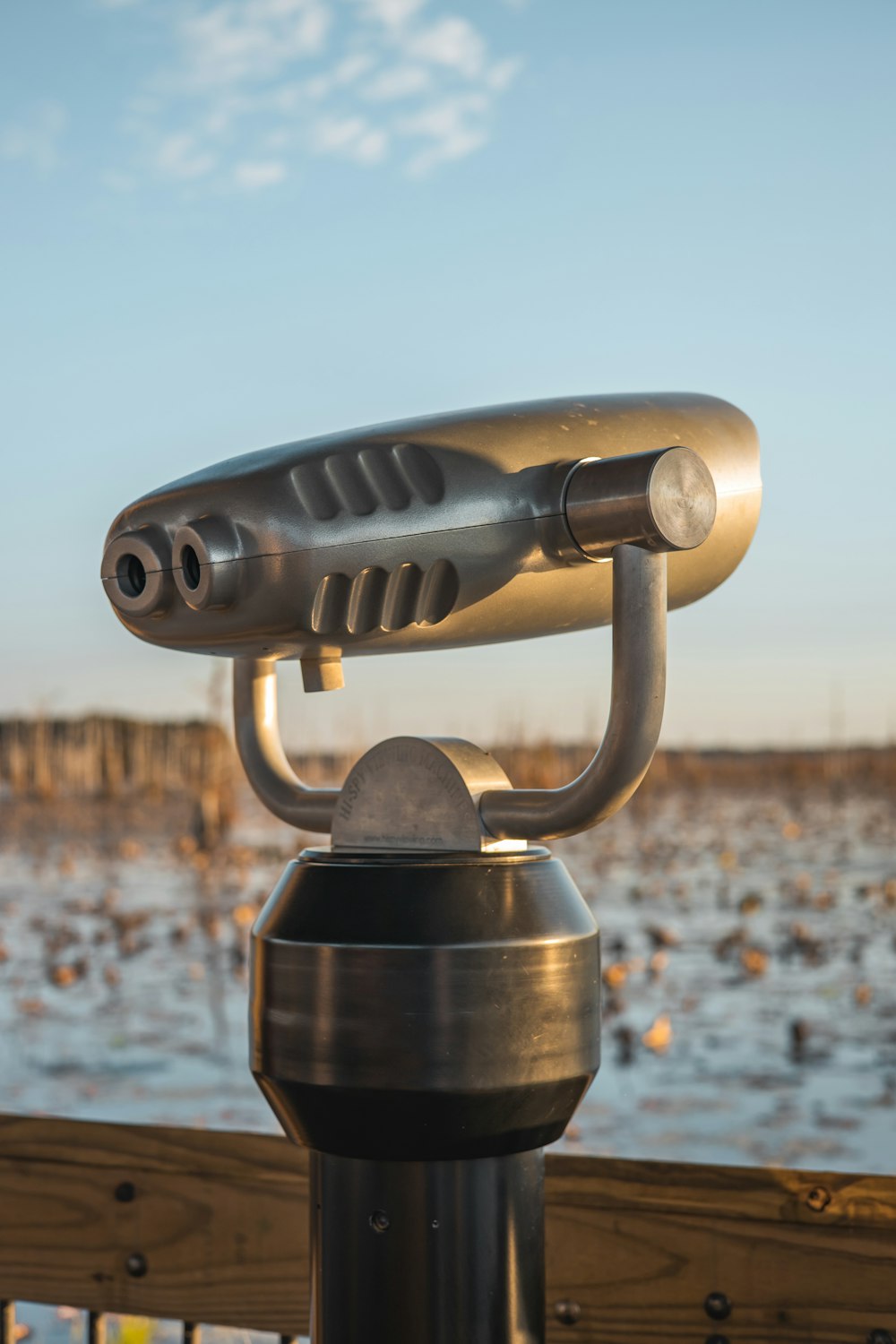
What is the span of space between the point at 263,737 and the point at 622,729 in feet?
0.82

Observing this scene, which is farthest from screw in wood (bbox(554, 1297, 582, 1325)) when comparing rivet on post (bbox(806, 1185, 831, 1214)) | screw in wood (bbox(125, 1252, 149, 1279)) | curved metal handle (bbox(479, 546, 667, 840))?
curved metal handle (bbox(479, 546, 667, 840))

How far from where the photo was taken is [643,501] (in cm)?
58

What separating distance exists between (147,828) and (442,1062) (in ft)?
34.8

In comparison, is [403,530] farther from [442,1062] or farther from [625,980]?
[625,980]

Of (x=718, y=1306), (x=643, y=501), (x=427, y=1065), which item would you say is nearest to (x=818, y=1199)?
(x=718, y=1306)

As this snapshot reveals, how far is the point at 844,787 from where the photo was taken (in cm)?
1341

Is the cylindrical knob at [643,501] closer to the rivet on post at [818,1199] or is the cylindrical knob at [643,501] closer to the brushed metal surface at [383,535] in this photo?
the brushed metal surface at [383,535]

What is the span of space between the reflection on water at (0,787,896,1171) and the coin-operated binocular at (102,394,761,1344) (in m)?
2.00

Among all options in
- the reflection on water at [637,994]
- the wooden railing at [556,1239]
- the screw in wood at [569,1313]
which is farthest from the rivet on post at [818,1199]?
the reflection on water at [637,994]

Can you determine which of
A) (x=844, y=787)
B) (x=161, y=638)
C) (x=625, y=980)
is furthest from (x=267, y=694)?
(x=844, y=787)

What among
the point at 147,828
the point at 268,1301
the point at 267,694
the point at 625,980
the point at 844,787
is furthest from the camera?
the point at 844,787

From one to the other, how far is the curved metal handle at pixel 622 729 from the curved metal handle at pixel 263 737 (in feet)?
0.57

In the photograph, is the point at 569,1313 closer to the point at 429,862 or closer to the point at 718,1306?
the point at 718,1306

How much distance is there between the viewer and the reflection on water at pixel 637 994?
407 cm
